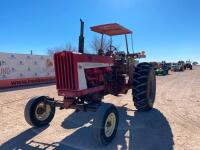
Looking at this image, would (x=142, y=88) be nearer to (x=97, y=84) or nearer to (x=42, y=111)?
(x=97, y=84)

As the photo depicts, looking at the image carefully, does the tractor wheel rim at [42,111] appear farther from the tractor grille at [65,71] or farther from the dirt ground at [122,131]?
the tractor grille at [65,71]

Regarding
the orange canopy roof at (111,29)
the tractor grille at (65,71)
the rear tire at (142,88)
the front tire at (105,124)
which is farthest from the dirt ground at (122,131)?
the orange canopy roof at (111,29)

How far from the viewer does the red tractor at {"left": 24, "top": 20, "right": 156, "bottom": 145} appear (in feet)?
17.3

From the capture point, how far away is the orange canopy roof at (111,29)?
7750mm

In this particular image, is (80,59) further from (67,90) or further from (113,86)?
(113,86)

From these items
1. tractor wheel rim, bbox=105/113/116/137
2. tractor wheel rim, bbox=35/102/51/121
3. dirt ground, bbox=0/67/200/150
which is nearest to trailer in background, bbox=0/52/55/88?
dirt ground, bbox=0/67/200/150

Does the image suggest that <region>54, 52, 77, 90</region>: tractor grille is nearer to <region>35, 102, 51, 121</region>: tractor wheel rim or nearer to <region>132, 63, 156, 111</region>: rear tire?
<region>35, 102, 51, 121</region>: tractor wheel rim

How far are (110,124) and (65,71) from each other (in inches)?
65.9

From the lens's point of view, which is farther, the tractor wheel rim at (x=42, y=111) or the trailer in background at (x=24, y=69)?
the trailer in background at (x=24, y=69)

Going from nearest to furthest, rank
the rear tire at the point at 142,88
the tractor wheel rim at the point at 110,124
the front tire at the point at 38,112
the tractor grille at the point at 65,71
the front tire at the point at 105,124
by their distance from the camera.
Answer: the front tire at the point at 105,124, the tractor wheel rim at the point at 110,124, the tractor grille at the point at 65,71, the front tire at the point at 38,112, the rear tire at the point at 142,88

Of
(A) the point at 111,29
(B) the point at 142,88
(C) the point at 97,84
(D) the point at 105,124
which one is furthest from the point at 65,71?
(A) the point at 111,29

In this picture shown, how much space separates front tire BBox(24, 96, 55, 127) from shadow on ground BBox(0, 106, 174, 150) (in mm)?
291

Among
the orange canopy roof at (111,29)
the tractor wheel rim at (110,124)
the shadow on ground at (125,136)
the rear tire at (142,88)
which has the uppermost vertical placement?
the orange canopy roof at (111,29)

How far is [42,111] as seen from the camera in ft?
21.2
